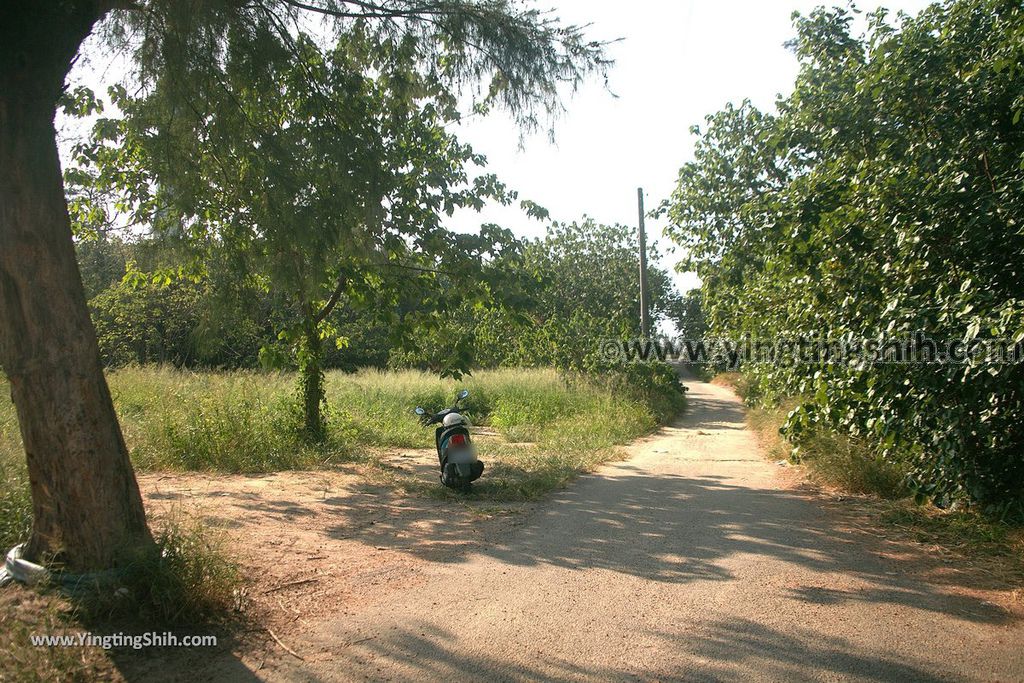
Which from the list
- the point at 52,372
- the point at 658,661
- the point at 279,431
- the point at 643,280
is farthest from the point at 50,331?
the point at 643,280

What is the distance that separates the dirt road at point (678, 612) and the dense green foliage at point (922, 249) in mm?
1125

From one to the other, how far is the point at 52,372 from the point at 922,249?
6.70 meters

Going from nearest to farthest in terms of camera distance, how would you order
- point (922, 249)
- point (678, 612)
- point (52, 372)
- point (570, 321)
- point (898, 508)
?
point (52, 372) → point (678, 612) → point (922, 249) → point (898, 508) → point (570, 321)

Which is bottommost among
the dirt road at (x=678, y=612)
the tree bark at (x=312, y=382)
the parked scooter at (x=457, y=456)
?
the dirt road at (x=678, y=612)

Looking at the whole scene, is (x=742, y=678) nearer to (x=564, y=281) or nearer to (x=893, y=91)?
(x=893, y=91)

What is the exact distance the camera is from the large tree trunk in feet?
13.9

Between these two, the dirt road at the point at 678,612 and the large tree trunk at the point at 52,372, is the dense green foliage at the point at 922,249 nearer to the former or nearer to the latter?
the dirt road at the point at 678,612

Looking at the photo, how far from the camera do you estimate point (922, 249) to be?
625 centimetres

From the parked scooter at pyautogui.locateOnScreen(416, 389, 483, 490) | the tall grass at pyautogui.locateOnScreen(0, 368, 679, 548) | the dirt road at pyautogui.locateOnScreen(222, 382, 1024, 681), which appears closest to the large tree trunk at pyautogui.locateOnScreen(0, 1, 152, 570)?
the tall grass at pyautogui.locateOnScreen(0, 368, 679, 548)

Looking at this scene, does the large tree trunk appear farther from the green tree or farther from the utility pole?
the utility pole

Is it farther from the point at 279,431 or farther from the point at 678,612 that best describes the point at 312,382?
the point at 678,612

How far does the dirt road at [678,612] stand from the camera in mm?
3676

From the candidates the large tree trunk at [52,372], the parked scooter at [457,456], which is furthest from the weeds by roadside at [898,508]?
the large tree trunk at [52,372]

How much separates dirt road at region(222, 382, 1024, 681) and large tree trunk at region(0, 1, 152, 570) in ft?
4.92
